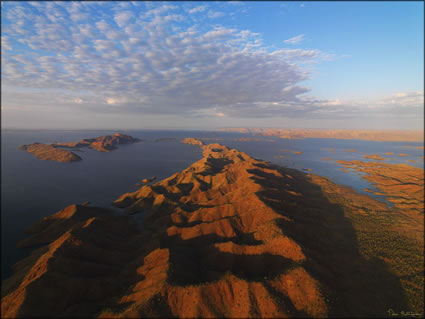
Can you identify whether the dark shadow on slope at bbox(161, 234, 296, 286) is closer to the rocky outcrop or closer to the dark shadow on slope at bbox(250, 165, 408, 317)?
the dark shadow on slope at bbox(250, 165, 408, 317)

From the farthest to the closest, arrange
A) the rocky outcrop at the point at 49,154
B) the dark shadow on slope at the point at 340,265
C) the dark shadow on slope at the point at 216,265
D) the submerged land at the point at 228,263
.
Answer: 1. the rocky outcrop at the point at 49,154
2. the dark shadow on slope at the point at 216,265
3. the dark shadow on slope at the point at 340,265
4. the submerged land at the point at 228,263

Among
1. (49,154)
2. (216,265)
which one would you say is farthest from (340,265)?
(49,154)

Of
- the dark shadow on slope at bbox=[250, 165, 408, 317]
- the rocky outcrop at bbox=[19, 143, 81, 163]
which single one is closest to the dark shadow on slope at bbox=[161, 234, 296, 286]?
the dark shadow on slope at bbox=[250, 165, 408, 317]

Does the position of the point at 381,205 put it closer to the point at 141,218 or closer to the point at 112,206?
the point at 141,218

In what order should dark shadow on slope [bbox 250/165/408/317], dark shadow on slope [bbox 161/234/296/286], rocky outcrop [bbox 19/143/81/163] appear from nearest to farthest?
1. dark shadow on slope [bbox 250/165/408/317]
2. dark shadow on slope [bbox 161/234/296/286]
3. rocky outcrop [bbox 19/143/81/163]

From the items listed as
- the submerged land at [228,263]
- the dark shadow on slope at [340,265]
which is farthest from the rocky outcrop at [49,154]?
the dark shadow on slope at [340,265]

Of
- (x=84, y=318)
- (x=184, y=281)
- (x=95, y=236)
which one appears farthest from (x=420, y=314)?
(x=95, y=236)

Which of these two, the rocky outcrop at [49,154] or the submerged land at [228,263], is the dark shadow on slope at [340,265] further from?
the rocky outcrop at [49,154]
